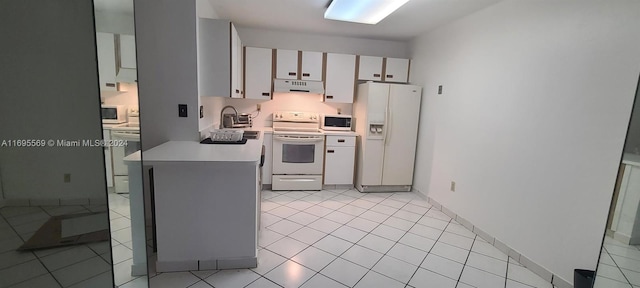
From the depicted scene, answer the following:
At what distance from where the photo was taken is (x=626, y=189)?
4.88 ft

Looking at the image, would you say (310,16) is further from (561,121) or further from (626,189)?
(626,189)

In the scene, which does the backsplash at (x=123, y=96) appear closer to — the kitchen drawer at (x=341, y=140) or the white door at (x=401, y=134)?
the kitchen drawer at (x=341, y=140)

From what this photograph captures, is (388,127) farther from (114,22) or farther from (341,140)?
(114,22)

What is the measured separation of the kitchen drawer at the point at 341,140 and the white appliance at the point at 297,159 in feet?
0.41

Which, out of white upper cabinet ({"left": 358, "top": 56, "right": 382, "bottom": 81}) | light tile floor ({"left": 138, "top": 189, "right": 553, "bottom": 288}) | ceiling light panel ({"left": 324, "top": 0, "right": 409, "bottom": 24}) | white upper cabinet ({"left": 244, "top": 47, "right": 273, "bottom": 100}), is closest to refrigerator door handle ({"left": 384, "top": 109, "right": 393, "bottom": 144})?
white upper cabinet ({"left": 358, "top": 56, "right": 382, "bottom": 81})

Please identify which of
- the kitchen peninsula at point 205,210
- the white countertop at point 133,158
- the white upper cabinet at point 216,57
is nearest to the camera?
the white countertop at point 133,158

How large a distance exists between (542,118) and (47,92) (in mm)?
3078

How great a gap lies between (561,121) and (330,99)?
108 inches

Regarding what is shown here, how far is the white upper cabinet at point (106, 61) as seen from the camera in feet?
3.35

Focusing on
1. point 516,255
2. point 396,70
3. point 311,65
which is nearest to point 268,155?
point 311,65

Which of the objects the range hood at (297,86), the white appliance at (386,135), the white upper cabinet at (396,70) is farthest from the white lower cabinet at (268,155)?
the white upper cabinet at (396,70)

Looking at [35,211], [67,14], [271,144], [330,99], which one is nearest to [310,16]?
[330,99]

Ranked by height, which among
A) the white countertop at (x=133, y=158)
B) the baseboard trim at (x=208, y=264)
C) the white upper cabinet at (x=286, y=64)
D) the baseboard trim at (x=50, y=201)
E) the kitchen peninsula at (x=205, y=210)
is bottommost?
the baseboard trim at (x=208, y=264)

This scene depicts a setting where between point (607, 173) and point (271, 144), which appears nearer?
point (607, 173)
